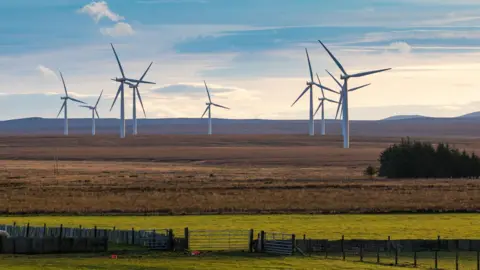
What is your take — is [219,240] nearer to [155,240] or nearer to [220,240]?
[220,240]

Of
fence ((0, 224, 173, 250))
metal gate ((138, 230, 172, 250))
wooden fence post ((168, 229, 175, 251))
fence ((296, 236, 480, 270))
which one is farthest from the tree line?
wooden fence post ((168, 229, 175, 251))

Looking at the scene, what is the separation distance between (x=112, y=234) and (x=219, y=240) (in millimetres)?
4629

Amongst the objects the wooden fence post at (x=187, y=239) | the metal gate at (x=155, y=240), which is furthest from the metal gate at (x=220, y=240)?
the metal gate at (x=155, y=240)

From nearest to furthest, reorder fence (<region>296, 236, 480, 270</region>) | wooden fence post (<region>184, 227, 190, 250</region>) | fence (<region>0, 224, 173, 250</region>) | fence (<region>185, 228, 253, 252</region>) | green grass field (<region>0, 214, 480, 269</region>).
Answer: green grass field (<region>0, 214, 480, 269</region>), fence (<region>296, 236, 480, 270</region>), wooden fence post (<region>184, 227, 190, 250</region>), fence (<region>0, 224, 173, 250</region>), fence (<region>185, 228, 253, 252</region>)

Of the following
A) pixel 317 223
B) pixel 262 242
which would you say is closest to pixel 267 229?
pixel 317 223

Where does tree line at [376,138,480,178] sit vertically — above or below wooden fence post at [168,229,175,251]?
above

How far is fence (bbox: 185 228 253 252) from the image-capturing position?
146 ft

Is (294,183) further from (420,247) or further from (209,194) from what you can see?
(420,247)

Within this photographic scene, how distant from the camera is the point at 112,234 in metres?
46.2

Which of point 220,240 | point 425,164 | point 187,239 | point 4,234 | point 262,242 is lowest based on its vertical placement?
point 220,240

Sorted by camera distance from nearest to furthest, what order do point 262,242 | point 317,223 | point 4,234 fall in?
point 262,242 → point 4,234 → point 317,223

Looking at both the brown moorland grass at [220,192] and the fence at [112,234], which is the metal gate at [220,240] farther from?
the brown moorland grass at [220,192]

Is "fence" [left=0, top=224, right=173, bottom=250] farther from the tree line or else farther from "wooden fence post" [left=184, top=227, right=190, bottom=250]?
the tree line

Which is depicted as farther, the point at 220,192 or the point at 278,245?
the point at 220,192
